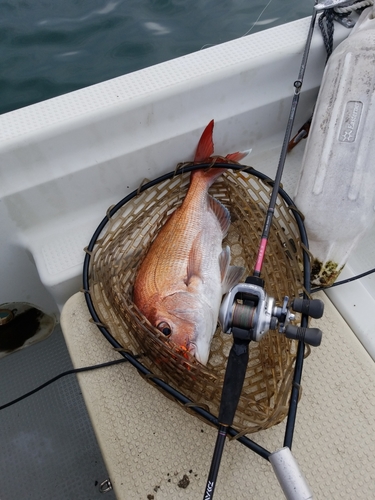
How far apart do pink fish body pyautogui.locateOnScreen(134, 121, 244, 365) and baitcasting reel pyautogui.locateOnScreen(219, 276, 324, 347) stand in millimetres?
462

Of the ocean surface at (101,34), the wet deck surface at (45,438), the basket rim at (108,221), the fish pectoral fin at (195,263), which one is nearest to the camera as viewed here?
the basket rim at (108,221)

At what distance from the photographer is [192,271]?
2006 millimetres

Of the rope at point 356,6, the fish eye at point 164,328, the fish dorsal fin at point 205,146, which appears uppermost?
the rope at point 356,6

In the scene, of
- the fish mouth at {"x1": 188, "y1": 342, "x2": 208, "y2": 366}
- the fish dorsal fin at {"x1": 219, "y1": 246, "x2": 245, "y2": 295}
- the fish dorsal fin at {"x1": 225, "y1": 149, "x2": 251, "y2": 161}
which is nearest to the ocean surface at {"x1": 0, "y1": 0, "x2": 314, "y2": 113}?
the fish dorsal fin at {"x1": 225, "y1": 149, "x2": 251, "y2": 161}

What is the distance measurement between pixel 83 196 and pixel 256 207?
37.9 inches

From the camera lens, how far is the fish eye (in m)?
Answer: 1.80

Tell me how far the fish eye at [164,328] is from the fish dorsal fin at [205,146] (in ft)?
3.36

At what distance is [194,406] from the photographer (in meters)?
1.60

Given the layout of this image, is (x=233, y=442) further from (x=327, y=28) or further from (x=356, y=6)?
(x=356, y=6)

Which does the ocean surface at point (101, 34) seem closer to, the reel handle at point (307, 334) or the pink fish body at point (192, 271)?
the pink fish body at point (192, 271)

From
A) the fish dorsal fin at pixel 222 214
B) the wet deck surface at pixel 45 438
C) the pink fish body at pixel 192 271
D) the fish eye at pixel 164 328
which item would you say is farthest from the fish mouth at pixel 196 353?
the wet deck surface at pixel 45 438

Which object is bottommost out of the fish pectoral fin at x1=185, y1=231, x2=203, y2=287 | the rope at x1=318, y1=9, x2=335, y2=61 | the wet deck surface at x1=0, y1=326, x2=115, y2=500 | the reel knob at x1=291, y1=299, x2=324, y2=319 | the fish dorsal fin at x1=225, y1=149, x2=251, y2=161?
the wet deck surface at x1=0, y1=326, x2=115, y2=500

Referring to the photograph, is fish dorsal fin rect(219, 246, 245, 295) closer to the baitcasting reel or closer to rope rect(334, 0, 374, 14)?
the baitcasting reel

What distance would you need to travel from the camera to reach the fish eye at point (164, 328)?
1.80 metres
